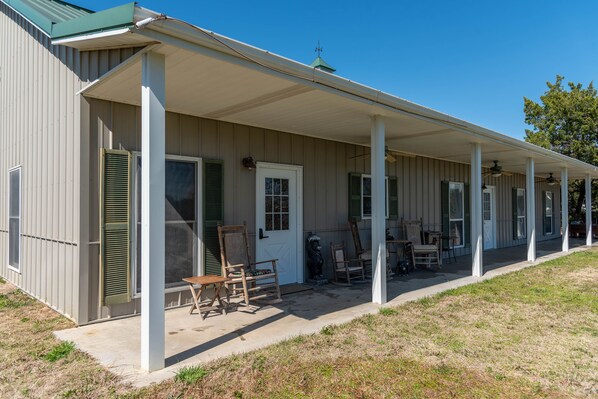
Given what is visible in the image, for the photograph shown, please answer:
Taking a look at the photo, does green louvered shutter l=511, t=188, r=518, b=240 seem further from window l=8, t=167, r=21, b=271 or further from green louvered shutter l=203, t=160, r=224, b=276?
window l=8, t=167, r=21, b=271

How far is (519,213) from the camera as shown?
41.4ft

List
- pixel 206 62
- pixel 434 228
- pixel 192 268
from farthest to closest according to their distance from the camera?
pixel 434 228
pixel 192 268
pixel 206 62

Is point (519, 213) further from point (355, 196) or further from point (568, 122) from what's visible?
point (355, 196)

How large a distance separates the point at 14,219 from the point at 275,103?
4.80 meters

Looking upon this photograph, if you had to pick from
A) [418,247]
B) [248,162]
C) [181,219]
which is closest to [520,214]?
[418,247]

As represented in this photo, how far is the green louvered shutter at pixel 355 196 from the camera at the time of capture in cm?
693

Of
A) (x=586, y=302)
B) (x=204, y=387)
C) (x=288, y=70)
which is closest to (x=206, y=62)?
(x=288, y=70)

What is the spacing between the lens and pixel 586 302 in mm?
5023

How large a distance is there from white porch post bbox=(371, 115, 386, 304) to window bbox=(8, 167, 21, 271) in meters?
5.25

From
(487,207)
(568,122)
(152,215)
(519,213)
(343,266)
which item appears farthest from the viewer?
(568,122)

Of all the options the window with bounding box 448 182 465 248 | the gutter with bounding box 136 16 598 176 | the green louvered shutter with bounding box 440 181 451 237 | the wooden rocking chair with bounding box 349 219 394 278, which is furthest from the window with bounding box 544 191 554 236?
the wooden rocking chair with bounding box 349 219 394 278

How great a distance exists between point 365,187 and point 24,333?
550 centimetres

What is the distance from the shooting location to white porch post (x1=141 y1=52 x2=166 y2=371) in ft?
9.32

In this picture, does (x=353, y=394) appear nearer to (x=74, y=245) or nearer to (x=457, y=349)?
(x=457, y=349)
